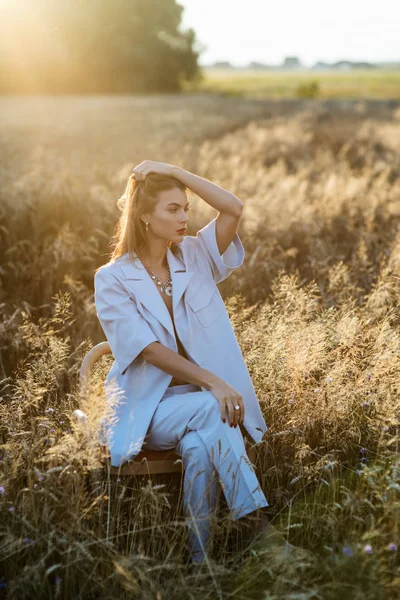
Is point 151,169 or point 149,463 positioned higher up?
point 151,169

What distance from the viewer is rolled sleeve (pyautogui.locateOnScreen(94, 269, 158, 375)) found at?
2.92 meters

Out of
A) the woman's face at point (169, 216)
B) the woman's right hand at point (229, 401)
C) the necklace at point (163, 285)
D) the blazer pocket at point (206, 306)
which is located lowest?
the woman's right hand at point (229, 401)

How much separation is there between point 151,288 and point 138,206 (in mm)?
427

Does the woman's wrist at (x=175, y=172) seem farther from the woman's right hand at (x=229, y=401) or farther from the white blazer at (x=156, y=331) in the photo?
the woman's right hand at (x=229, y=401)

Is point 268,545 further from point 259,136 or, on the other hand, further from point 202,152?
point 259,136

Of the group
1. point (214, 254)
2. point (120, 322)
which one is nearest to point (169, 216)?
point (214, 254)

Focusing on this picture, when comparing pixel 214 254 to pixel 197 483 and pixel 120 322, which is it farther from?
pixel 197 483

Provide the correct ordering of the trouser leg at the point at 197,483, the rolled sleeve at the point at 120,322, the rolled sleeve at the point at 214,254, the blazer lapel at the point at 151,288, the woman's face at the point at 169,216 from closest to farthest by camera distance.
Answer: the trouser leg at the point at 197,483 → the rolled sleeve at the point at 120,322 → the blazer lapel at the point at 151,288 → the woman's face at the point at 169,216 → the rolled sleeve at the point at 214,254

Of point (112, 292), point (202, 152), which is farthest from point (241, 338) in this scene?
point (202, 152)

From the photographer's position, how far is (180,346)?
324 cm

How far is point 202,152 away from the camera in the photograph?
474 inches

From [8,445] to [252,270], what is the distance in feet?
10.9

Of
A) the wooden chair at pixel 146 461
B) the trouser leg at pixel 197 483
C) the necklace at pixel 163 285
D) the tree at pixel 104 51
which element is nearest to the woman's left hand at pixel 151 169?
the necklace at pixel 163 285

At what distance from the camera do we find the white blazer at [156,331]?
116 inches
